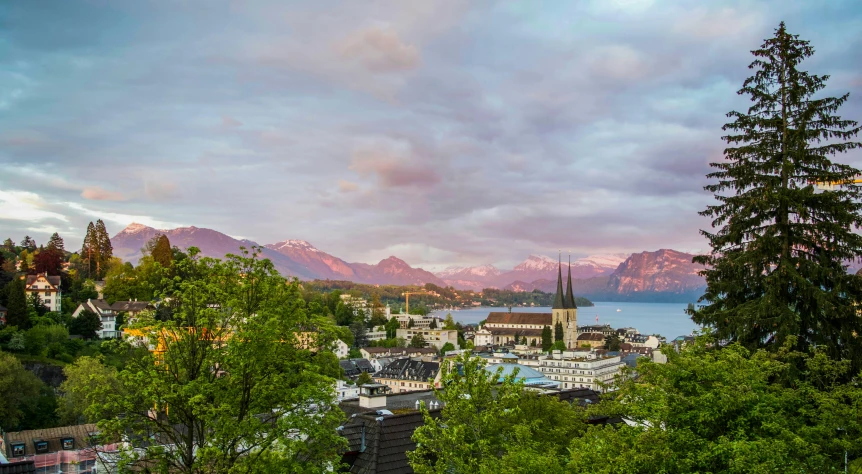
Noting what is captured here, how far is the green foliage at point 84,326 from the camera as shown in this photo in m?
59.9

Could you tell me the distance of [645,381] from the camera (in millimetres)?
12188

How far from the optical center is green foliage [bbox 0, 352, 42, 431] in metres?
37.3

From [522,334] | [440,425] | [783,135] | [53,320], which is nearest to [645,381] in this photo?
[440,425]

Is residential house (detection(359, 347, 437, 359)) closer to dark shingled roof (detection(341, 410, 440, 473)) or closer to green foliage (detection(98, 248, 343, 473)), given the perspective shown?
dark shingled roof (detection(341, 410, 440, 473))

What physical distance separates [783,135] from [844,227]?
9.80 ft

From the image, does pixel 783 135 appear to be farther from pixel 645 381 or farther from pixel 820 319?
pixel 645 381

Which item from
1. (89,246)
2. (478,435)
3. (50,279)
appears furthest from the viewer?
(89,246)

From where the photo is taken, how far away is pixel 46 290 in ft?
220

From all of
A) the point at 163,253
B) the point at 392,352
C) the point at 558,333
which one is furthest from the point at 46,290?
the point at 558,333

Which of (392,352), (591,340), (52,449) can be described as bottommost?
(591,340)

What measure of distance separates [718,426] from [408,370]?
220 feet

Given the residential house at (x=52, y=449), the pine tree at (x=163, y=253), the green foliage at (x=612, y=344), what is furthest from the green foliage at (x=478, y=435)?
the green foliage at (x=612, y=344)

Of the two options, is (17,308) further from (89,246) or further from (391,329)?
(391,329)

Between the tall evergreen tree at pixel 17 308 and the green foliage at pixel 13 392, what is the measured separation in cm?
1318
